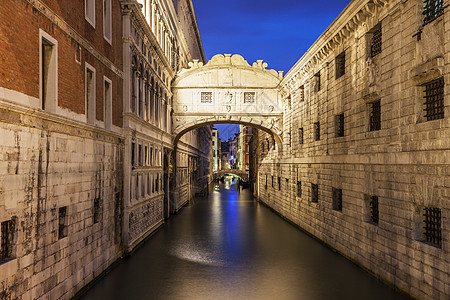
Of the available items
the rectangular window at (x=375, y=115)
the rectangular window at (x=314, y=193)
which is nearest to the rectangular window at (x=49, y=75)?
the rectangular window at (x=375, y=115)

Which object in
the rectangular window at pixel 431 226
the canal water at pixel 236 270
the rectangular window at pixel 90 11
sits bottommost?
the canal water at pixel 236 270

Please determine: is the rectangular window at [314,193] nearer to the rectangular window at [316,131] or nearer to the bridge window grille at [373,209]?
the rectangular window at [316,131]

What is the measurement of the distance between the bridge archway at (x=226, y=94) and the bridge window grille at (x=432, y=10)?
59.9 feet

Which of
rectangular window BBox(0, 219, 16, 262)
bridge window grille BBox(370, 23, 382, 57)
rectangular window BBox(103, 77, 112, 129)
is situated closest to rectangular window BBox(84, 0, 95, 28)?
rectangular window BBox(103, 77, 112, 129)

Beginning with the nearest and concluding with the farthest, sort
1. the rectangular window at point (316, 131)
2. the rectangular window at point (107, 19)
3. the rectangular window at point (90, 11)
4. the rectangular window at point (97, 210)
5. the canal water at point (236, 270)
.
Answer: the canal water at point (236, 270) → the rectangular window at point (90, 11) → the rectangular window at point (97, 210) → the rectangular window at point (107, 19) → the rectangular window at point (316, 131)

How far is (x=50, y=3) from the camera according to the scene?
372 inches

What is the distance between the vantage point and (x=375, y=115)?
14055 millimetres

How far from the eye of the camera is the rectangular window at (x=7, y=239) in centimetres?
776

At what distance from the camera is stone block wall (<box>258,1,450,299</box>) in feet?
32.7

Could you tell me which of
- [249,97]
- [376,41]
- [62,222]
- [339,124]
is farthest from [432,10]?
[249,97]

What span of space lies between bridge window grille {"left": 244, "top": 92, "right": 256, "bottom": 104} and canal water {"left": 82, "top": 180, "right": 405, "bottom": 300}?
10939 millimetres

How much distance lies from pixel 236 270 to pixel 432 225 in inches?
273

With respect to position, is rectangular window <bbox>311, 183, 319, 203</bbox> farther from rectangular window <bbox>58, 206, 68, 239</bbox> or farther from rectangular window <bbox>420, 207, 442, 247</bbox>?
rectangular window <bbox>58, 206, 68, 239</bbox>

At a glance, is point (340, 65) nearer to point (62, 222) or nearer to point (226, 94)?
point (226, 94)
